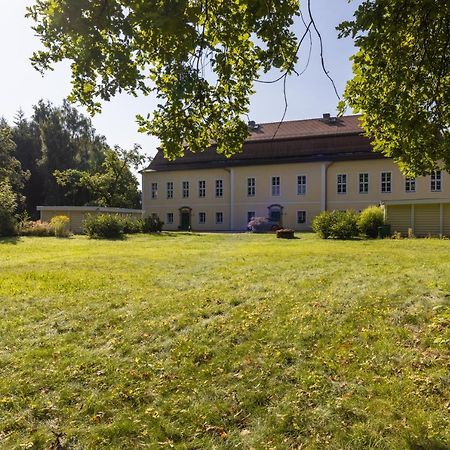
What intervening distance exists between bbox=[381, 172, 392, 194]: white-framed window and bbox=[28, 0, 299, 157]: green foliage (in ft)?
107

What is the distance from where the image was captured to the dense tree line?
48.1 m

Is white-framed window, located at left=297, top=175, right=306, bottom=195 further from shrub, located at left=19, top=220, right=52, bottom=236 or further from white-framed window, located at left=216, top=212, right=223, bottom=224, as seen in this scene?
shrub, located at left=19, top=220, right=52, bottom=236

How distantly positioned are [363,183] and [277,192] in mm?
7912

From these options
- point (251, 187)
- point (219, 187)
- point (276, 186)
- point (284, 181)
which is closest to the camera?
point (284, 181)

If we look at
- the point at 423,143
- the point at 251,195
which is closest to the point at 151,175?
the point at 251,195

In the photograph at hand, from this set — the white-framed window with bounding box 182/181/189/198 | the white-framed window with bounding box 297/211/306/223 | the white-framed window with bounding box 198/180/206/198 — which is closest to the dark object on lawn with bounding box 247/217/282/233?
the white-framed window with bounding box 297/211/306/223

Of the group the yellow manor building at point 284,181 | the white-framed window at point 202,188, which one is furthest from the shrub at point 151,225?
the white-framed window at point 202,188

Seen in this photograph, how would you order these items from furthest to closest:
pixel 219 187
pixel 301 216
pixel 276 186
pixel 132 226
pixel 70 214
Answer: pixel 219 187, pixel 276 186, pixel 301 216, pixel 70 214, pixel 132 226

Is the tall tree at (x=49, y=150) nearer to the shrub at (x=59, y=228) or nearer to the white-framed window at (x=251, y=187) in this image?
the white-framed window at (x=251, y=187)

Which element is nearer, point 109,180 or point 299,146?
point 299,146

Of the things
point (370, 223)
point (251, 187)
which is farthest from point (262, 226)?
point (370, 223)

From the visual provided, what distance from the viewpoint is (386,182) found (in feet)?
118

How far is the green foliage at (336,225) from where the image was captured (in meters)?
22.5

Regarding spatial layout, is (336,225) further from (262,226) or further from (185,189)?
(185,189)
